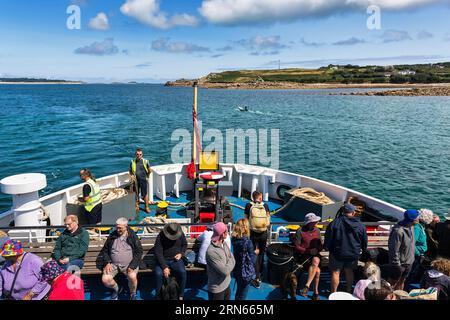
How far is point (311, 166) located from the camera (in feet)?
84.8

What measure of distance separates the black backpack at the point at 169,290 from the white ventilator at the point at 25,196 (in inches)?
141

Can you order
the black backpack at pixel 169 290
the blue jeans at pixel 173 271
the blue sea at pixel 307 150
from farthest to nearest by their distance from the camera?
the blue sea at pixel 307 150, the blue jeans at pixel 173 271, the black backpack at pixel 169 290

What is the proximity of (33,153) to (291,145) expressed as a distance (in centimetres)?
2538

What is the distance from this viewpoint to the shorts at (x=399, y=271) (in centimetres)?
485

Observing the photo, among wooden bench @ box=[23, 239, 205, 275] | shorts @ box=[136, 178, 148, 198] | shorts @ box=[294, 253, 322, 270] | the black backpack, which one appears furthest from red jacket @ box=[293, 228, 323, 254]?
shorts @ box=[136, 178, 148, 198]

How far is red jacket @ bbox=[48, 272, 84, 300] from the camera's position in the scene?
3.59 m

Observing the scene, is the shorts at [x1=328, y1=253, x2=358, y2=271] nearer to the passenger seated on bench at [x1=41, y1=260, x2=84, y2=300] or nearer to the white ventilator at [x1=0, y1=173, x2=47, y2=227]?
the passenger seated on bench at [x1=41, y1=260, x2=84, y2=300]

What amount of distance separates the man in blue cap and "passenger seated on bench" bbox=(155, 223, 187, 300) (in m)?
3.28

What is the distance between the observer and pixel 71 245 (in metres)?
4.94

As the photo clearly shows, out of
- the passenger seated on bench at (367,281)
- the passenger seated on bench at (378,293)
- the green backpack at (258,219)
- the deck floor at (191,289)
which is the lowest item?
the deck floor at (191,289)

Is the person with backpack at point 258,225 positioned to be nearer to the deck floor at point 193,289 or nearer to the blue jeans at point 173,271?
the deck floor at point 193,289

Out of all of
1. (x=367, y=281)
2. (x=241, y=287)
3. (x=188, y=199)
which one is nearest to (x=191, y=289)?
(x=241, y=287)

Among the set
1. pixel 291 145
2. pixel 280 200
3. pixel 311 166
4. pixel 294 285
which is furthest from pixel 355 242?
pixel 291 145

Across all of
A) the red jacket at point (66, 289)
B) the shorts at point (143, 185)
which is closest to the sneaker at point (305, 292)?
the red jacket at point (66, 289)
